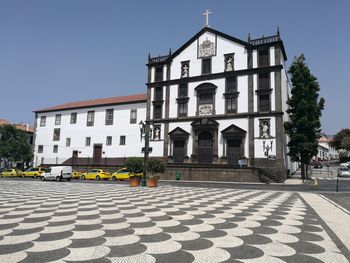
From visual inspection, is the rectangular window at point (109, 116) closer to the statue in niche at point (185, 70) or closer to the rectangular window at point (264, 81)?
the statue in niche at point (185, 70)

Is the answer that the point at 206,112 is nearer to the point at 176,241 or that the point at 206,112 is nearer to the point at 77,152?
the point at 77,152

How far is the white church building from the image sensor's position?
3328cm

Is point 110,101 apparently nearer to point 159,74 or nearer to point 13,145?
point 159,74

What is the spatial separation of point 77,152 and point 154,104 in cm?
1686

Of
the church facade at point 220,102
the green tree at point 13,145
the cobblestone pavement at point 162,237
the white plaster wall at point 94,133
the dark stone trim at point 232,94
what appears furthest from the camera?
the green tree at point 13,145

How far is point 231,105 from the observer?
119 feet

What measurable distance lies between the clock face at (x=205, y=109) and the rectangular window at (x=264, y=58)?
8649mm

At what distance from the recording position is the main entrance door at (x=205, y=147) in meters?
36.3

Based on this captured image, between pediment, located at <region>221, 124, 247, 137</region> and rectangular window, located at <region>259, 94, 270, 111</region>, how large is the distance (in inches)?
149

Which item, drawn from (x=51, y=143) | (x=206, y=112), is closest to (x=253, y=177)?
(x=206, y=112)

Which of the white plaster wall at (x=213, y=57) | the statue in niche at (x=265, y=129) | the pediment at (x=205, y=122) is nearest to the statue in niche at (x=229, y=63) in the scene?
the white plaster wall at (x=213, y=57)

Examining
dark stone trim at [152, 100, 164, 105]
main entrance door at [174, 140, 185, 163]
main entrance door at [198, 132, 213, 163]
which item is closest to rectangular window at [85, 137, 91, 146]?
dark stone trim at [152, 100, 164, 105]

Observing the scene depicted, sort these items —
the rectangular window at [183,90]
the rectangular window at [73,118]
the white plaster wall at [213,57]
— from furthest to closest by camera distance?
the rectangular window at [73,118] → the rectangular window at [183,90] → the white plaster wall at [213,57]

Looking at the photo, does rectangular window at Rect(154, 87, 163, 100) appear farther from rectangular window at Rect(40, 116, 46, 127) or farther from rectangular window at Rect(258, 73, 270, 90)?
rectangular window at Rect(40, 116, 46, 127)
